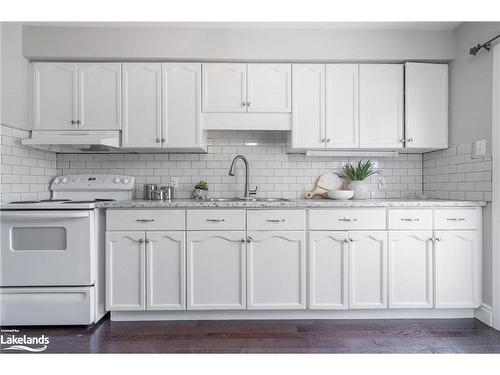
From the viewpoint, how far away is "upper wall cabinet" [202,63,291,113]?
286cm

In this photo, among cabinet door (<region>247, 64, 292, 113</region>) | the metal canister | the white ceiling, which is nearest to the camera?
the white ceiling

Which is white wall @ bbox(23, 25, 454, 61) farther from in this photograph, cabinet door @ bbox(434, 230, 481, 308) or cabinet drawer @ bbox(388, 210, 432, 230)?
cabinet door @ bbox(434, 230, 481, 308)

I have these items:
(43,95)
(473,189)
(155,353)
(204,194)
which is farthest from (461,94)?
(43,95)

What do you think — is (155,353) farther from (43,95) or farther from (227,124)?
(43,95)

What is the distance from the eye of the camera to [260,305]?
2.56 m

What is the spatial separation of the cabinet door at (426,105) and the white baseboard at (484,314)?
1301 mm

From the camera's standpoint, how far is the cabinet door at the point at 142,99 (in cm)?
285

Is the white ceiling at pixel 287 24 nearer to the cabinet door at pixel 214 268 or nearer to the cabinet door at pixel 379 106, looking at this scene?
the cabinet door at pixel 379 106

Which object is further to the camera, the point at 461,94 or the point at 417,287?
the point at 461,94

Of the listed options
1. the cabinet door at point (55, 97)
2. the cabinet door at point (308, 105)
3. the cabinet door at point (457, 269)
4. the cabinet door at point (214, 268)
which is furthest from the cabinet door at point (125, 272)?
the cabinet door at point (457, 269)

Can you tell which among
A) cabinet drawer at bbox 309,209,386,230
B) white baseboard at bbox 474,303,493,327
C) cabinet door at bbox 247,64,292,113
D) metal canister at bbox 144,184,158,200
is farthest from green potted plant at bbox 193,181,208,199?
white baseboard at bbox 474,303,493,327

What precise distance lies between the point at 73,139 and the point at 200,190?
1108mm

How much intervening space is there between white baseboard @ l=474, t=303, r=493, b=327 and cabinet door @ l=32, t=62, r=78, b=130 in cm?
350

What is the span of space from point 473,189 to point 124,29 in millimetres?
3043
